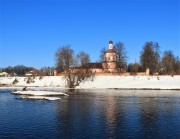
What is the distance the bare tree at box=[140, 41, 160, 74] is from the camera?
101 m

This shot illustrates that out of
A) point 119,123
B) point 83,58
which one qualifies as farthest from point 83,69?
point 119,123

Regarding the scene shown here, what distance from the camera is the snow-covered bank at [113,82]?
3317 inches

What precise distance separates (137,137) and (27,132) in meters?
8.22

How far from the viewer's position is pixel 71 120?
30250mm

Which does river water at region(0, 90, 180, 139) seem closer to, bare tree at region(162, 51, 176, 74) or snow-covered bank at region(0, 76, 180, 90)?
snow-covered bank at region(0, 76, 180, 90)

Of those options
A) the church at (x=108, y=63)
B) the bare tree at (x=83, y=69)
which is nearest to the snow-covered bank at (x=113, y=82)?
the bare tree at (x=83, y=69)

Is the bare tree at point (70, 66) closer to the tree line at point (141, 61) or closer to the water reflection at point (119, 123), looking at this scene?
the tree line at point (141, 61)

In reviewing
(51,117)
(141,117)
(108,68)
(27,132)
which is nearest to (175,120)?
(141,117)

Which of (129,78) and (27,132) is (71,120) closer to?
(27,132)

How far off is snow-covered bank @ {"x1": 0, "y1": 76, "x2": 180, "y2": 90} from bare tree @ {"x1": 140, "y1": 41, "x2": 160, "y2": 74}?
9.21 metres

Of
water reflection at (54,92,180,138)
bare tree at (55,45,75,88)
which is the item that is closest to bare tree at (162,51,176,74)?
bare tree at (55,45,75,88)

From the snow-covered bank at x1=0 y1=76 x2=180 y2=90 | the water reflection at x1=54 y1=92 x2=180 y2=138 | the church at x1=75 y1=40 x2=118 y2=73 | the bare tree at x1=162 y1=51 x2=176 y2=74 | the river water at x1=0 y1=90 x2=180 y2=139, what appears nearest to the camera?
the river water at x1=0 y1=90 x2=180 y2=139

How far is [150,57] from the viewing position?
332 ft

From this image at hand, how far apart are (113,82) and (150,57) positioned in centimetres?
1689
